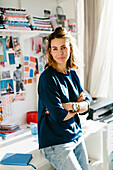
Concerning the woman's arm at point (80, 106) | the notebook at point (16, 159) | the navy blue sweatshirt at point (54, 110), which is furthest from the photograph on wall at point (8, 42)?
the notebook at point (16, 159)

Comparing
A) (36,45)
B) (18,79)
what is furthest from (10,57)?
(36,45)

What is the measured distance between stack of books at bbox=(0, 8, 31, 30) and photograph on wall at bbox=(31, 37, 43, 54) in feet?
1.06

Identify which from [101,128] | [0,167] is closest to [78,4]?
[101,128]

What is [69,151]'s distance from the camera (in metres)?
1.47

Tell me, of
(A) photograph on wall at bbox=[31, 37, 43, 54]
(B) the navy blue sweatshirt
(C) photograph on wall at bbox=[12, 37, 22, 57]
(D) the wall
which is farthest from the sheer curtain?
(B) the navy blue sweatshirt

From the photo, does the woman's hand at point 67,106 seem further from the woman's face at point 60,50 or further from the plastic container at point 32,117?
the plastic container at point 32,117

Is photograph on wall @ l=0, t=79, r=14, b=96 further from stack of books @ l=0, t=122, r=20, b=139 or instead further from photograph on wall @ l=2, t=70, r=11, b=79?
stack of books @ l=0, t=122, r=20, b=139

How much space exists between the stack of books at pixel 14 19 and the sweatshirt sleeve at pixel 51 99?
667mm

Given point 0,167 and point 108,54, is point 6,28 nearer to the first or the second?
point 0,167

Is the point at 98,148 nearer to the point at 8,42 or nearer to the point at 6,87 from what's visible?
the point at 6,87

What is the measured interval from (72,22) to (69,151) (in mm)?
1474

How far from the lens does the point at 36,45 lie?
2.32m

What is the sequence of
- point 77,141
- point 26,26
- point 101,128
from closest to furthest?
point 77,141, point 26,26, point 101,128

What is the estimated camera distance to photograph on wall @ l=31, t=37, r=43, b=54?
229 cm
